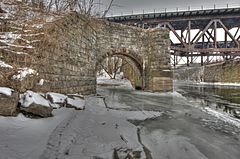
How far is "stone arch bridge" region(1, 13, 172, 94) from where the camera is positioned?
6343 millimetres

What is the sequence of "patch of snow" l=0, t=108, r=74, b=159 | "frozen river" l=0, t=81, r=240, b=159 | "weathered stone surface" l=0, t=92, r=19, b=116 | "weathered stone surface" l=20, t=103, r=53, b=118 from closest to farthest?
1. "patch of snow" l=0, t=108, r=74, b=159
2. "frozen river" l=0, t=81, r=240, b=159
3. "weathered stone surface" l=0, t=92, r=19, b=116
4. "weathered stone surface" l=20, t=103, r=53, b=118

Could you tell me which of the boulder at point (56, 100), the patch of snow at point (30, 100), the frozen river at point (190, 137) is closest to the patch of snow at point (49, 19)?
the boulder at point (56, 100)

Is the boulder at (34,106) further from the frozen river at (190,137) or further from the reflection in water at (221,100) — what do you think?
the reflection in water at (221,100)

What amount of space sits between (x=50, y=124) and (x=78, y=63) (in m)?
5.36

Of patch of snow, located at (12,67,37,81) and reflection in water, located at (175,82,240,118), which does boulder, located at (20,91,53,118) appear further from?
reflection in water, located at (175,82,240,118)

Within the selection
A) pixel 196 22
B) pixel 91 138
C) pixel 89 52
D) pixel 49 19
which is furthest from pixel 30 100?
pixel 196 22

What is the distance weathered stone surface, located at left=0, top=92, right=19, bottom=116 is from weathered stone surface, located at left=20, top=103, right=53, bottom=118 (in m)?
0.17

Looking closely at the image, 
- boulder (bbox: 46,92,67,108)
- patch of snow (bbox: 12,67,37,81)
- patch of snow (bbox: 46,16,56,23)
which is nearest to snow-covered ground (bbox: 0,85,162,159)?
boulder (bbox: 46,92,67,108)

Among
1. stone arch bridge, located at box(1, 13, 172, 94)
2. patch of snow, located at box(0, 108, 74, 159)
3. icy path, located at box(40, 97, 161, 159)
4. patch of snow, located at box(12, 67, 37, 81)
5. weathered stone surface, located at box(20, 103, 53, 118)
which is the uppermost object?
stone arch bridge, located at box(1, 13, 172, 94)

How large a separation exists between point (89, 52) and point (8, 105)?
686 centimetres

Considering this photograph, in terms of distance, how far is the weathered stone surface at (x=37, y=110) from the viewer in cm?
406

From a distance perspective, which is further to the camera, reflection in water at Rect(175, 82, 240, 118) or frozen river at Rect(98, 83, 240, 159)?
reflection in water at Rect(175, 82, 240, 118)

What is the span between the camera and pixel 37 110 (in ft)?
13.5

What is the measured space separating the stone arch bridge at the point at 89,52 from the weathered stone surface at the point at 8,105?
135 centimetres
